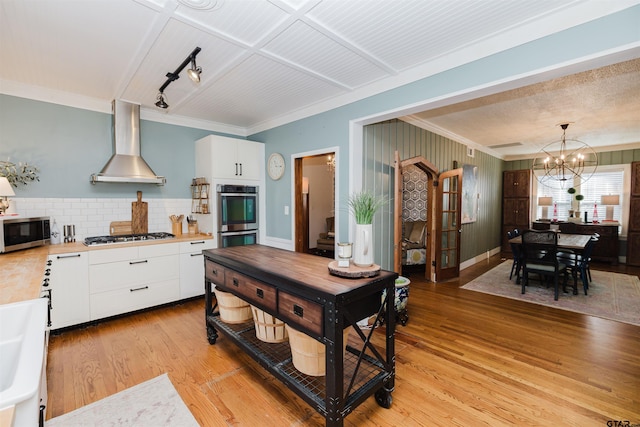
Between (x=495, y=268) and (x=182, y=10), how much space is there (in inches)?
267

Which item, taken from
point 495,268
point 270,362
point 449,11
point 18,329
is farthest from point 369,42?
point 495,268

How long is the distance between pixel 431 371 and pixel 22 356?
2.57m

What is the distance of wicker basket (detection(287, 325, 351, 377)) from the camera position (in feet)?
6.17

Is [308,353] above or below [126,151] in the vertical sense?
below

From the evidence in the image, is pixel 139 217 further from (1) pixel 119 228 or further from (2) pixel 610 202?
(2) pixel 610 202

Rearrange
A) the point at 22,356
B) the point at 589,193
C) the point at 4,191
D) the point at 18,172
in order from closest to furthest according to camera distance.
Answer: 1. the point at 22,356
2. the point at 4,191
3. the point at 18,172
4. the point at 589,193

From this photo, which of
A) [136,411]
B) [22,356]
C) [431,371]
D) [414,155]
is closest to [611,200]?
[414,155]

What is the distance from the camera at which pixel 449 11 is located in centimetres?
193

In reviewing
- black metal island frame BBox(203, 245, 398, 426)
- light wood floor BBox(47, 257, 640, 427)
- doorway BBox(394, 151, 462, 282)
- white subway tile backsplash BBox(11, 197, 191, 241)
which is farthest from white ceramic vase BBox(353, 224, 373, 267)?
white subway tile backsplash BBox(11, 197, 191, 241)

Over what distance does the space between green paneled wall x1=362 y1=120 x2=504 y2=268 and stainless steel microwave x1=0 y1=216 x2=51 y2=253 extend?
356cm

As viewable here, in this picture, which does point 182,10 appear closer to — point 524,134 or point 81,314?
point 81,314

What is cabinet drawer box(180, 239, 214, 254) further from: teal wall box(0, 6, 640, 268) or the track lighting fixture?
the track lighting fixture

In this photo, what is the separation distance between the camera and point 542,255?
4.30 meters

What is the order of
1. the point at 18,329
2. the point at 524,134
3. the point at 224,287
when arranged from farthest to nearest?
the point at 524,134
the point at 224,287
the point at 18,329
